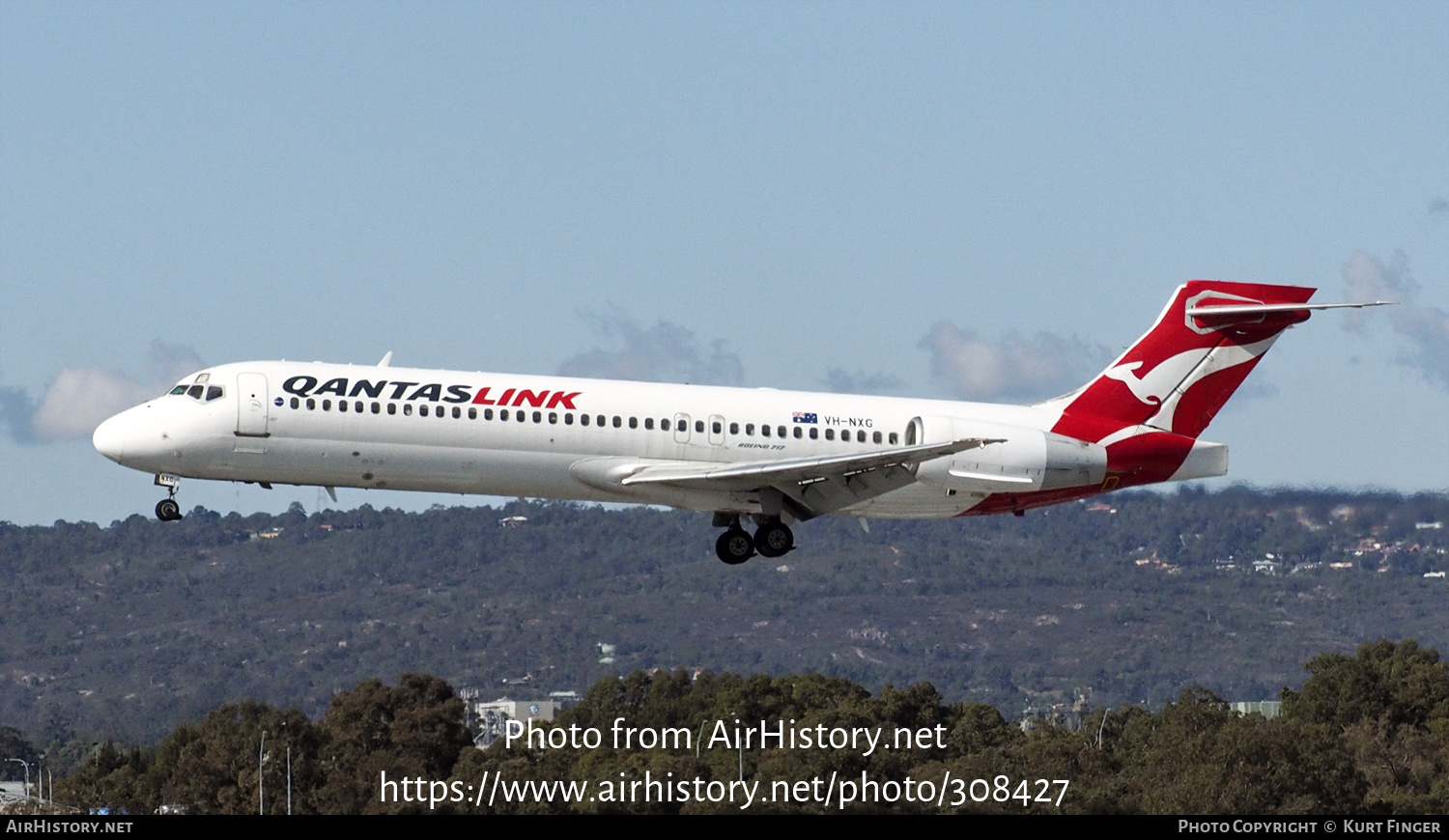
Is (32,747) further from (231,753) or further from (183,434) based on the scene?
(183,434)

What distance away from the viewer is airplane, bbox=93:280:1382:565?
39.0 meters

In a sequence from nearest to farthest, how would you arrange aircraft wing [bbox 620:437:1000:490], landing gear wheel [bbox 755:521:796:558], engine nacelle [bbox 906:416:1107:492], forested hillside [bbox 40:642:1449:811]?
aircraft wing [bbox 620:437:1000:490], engine nacelle [bbox 906:416:1107:492], landing gear wheel [bbox 755:521:796:558], forested hillside [bbox 40:642:1449:811]

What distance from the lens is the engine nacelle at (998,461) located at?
136 ft

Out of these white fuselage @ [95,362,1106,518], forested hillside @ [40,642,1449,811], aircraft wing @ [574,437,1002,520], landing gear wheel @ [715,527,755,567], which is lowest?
forested hillside @ [40,642,1449,811]

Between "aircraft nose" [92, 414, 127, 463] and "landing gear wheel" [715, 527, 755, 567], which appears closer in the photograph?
"aircraft nose" [92, 414, 127, 463]

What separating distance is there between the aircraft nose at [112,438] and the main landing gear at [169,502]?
92 cm

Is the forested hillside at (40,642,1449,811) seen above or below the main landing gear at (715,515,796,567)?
below

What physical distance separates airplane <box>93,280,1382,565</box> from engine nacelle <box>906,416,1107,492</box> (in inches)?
1.6

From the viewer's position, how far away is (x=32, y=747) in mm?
164750

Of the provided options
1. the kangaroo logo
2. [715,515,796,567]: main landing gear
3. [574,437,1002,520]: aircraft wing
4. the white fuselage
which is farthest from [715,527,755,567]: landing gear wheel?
the kangaroo logo

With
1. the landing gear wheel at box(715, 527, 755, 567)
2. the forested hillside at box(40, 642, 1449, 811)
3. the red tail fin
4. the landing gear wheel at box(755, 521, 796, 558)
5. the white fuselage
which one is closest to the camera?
the white fuselage

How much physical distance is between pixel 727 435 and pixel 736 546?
262cm

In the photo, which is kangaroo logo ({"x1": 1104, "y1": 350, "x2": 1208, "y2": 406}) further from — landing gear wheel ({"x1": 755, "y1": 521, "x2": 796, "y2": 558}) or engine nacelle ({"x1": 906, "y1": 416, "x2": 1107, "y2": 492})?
landing gear wheel ({"x1": 755, "y1": 521, "x2": 796, "y2": 558})
